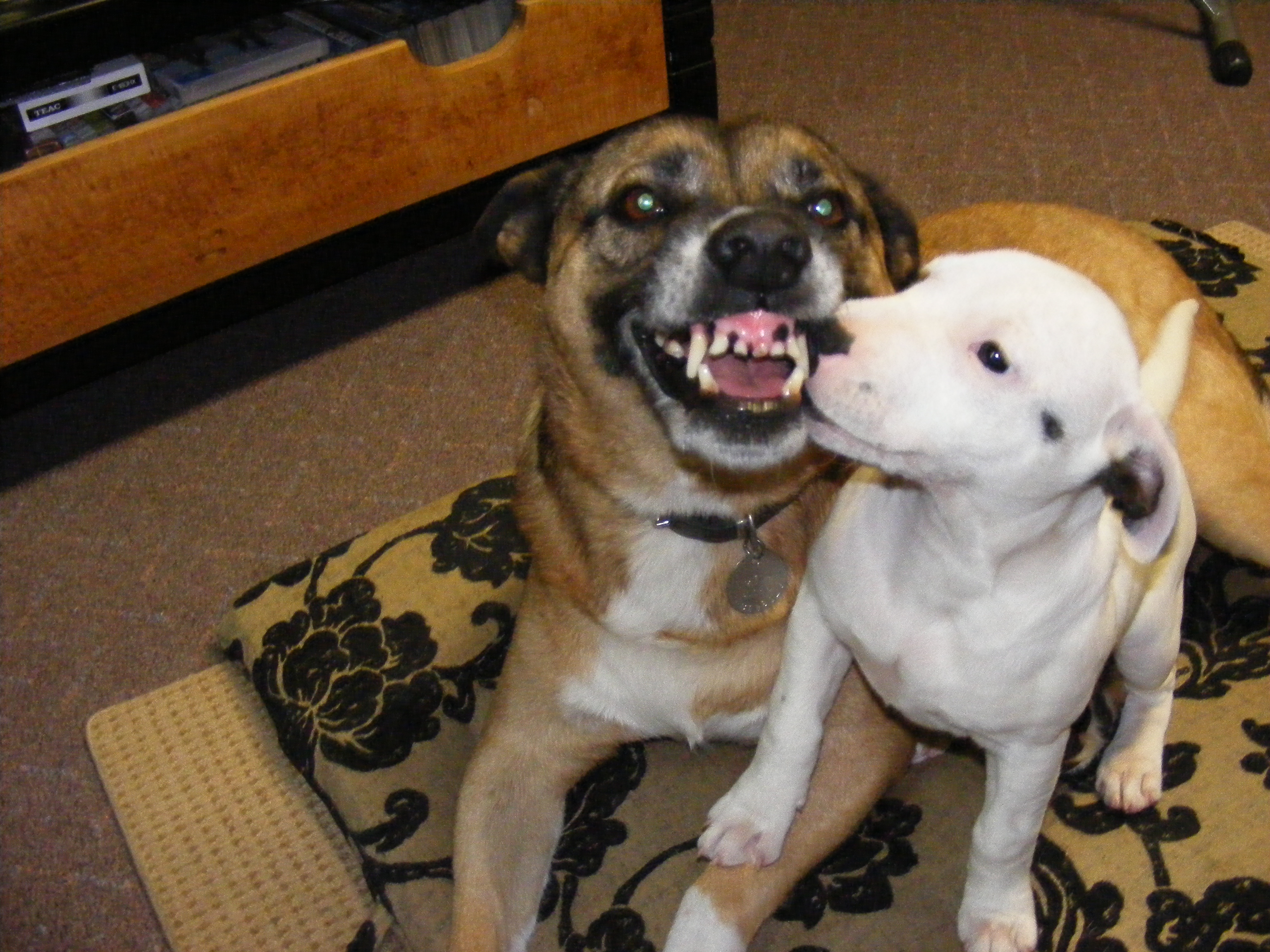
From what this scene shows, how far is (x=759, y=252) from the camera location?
1406mm

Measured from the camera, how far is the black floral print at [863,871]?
1.67 meters

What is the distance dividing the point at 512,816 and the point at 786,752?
42 cm

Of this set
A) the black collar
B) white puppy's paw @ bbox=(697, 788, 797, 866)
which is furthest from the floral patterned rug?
the black collar

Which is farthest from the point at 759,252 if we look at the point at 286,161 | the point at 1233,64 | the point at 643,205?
the point at 1233,64

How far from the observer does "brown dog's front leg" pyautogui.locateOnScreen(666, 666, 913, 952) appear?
1.56 metres

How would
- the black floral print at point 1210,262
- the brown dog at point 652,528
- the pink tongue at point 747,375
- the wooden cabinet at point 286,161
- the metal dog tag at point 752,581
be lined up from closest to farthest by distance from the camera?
1. the pink tongue at point 747,375
2. the brown dog at point 652,528
3. the metal dog tag at point 752,581
4. the wooden cabinet at point 286,161
5. the black floral print at point 1210,262

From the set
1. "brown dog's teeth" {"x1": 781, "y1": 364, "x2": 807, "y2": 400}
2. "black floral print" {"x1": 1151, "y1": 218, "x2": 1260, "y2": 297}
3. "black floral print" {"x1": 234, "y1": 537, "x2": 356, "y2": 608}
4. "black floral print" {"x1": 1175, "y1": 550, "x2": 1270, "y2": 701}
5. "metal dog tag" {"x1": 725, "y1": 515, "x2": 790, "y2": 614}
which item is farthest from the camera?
"black floral print" {"x1": 1151, "y1": 218, "x2": 1260, "y2": 297}

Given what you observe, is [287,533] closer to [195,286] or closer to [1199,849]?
[195,286]

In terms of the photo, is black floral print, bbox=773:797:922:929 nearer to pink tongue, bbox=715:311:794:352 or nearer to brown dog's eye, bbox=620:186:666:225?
pink tongue, bbox=715:311:794:352

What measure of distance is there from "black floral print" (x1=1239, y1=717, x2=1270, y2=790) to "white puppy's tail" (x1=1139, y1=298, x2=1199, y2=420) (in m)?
0.58

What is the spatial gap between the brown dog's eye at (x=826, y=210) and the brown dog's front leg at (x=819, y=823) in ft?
2.05

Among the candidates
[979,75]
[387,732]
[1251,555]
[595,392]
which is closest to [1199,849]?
[1251,555]

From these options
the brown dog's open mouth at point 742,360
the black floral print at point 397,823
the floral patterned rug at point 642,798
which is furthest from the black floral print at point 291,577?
the brown dog's open mouth at point 742,360

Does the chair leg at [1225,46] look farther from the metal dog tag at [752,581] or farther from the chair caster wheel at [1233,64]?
the metal dog tag at [752,581]
